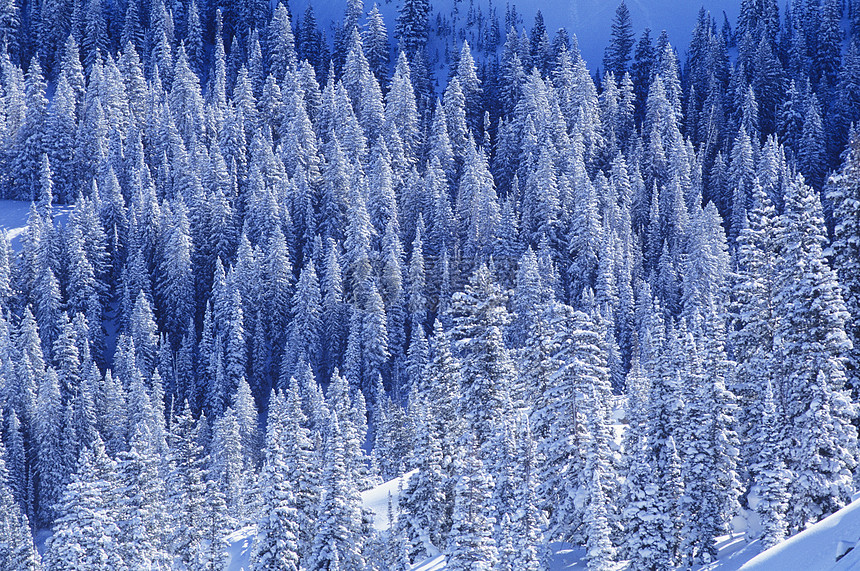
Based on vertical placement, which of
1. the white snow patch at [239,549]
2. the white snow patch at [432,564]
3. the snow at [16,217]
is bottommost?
the white snow patch at [432,564]

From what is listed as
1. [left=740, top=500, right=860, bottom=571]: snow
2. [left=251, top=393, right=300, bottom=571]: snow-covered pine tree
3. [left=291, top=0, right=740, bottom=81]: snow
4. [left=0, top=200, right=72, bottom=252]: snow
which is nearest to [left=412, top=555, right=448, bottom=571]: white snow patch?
[left=251, top=393, right=300, bottom=571]: snow-covered pine tree

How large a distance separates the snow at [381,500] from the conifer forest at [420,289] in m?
0.22

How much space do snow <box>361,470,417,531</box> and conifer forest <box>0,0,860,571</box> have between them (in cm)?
22

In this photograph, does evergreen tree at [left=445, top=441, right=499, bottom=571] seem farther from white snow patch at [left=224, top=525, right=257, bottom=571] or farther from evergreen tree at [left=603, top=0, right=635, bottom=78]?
evergreen tree at [left=603, top=0, right=635, bottom=78]

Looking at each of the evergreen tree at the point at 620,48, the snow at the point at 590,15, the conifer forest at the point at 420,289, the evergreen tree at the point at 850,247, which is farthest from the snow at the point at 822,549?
the snow at the point at 590,15

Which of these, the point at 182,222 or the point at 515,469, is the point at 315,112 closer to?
the point at 182,222

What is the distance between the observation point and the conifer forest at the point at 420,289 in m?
34.5

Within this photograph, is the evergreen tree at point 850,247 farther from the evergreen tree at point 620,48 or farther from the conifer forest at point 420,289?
the evergreen tree at point 620,48

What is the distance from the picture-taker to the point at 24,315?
96.3 meters

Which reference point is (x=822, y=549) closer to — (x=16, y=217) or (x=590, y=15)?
(x=16, y=217)

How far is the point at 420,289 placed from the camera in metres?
89.8

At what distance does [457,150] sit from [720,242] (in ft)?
122

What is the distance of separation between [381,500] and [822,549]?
90.0 ft

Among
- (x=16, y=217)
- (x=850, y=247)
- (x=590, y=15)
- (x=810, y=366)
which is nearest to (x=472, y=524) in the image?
(x=810, y=366)
